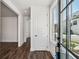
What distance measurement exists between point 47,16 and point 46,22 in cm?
34

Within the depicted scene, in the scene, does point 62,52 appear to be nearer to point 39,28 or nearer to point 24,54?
point 24,54

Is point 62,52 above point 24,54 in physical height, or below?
above

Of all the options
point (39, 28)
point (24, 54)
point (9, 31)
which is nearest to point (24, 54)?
point (24, 54)

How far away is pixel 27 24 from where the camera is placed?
1074cm

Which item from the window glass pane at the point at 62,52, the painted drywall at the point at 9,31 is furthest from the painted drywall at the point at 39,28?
the painted drywall at the point at 9,31

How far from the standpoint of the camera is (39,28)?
6.63 m

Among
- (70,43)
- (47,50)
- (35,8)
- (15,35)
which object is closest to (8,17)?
(15,35)

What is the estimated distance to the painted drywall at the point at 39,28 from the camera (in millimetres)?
6570

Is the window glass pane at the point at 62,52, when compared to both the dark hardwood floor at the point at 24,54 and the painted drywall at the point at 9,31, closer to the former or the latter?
the dark hardwood floor at the point at 24,54

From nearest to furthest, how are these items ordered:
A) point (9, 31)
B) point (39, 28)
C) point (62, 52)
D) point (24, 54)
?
point (62, 52), point (24, 54), point (39, 28), point (9, 31)

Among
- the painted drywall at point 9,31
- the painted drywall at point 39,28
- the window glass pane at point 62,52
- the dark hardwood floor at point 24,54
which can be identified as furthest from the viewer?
the painted drywall at point 9,31

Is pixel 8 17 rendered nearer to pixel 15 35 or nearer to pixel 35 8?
pixel 15 35

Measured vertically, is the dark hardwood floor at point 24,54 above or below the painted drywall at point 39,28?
below

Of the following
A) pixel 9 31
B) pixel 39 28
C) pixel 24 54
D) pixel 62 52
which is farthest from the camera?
pixel 9 31
